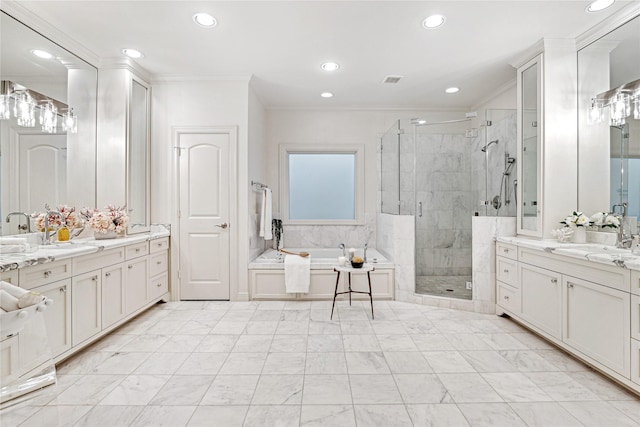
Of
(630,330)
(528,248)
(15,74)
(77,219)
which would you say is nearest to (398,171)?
(528,248)

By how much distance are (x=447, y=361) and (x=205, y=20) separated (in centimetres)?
A: 341

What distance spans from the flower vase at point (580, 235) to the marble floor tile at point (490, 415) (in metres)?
1.80

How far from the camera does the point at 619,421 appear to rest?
173 centimetres

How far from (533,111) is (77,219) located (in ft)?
14.9

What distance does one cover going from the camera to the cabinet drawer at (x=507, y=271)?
3088 mm

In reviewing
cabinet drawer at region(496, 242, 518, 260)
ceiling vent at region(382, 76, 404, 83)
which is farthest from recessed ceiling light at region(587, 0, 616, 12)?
cabinet drawer at region(496, 242, 518, 260)

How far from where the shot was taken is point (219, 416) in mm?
1757

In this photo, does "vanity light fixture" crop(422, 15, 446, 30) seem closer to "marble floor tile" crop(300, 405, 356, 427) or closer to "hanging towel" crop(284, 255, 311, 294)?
"hanging towel" crop(284, 255, 311, 294)


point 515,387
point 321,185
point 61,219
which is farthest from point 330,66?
point 515,387

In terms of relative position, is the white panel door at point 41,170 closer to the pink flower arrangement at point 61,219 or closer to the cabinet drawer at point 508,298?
the pink flower arrangement at point 61,219

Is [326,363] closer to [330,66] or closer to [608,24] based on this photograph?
[330,66]

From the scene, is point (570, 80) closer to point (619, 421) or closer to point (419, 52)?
point (419, 52)

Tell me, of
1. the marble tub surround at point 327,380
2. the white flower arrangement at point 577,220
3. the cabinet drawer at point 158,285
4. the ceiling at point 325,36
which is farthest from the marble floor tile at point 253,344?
the white flower arrangement at point 577,220

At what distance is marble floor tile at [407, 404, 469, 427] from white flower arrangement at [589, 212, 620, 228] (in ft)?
6.70
